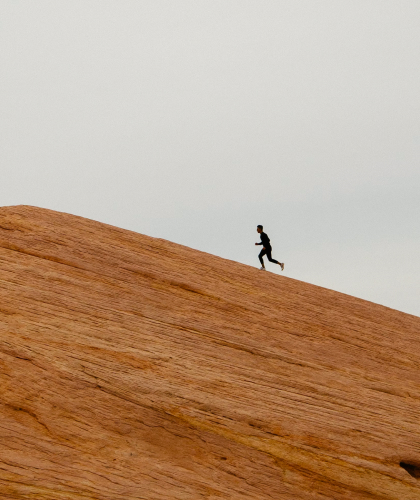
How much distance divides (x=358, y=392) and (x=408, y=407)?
1557 millimetres

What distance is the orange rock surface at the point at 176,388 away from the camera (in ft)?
37.2

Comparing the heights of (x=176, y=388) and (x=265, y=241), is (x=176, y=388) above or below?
below

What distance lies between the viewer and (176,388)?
1320 centimetres

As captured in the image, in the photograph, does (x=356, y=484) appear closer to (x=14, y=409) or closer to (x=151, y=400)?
(x=151, y=400)

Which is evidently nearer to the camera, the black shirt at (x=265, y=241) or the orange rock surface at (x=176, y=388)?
the orange rock surface at (x=176, y=388)

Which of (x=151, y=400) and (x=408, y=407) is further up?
(x=408, y=407)

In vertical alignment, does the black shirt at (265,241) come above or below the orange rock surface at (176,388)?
above

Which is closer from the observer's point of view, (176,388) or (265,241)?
(176,388)

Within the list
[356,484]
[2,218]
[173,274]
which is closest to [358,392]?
[356,484]

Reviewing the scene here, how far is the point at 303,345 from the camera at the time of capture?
17469mm

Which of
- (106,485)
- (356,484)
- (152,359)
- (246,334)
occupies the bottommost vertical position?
(106,485)

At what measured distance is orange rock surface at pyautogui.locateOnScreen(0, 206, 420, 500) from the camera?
447 inches

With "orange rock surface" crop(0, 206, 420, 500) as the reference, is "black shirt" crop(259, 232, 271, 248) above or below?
above

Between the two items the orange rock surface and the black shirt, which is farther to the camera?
the black shirt
